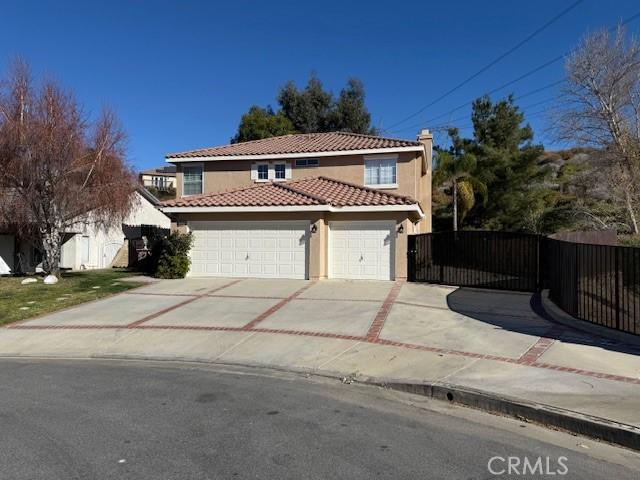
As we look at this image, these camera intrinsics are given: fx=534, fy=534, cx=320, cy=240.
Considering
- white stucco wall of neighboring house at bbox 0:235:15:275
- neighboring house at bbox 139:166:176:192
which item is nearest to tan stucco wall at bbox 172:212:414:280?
white stucco wall of neighboring house at bbox 0:235:15:275

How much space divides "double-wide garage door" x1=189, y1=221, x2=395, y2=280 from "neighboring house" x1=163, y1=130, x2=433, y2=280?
0.04 meters

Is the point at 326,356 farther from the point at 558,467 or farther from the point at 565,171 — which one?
the point at 565,171

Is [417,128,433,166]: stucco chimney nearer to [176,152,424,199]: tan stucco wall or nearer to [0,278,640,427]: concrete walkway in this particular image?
[176,152,424,199]: tan stucco wall

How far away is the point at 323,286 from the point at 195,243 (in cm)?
594

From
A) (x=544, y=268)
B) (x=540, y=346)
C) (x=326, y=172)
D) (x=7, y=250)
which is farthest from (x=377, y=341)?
(x=7, y=250)

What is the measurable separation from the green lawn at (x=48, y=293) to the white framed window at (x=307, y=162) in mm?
8847

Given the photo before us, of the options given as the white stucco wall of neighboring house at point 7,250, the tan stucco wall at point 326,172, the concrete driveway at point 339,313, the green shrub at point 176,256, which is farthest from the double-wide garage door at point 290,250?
the white stucco wall of neighboring house at point 7,250

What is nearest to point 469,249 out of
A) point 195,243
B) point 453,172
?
point 195,243

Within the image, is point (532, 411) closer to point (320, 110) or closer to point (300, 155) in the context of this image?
point (300, 155)

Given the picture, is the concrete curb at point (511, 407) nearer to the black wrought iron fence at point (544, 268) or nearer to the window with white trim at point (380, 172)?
the black wrought iron fence at point (544, 268)

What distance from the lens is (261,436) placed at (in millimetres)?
5223

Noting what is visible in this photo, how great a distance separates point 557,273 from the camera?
1331 cm

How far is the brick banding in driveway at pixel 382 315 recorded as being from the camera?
33.6 ft

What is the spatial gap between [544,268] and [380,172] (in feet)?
27.9
